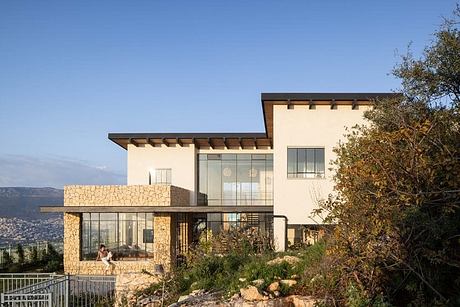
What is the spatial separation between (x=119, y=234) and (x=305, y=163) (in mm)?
10790

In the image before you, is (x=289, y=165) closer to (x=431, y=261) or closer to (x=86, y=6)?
(x=86, y=6)

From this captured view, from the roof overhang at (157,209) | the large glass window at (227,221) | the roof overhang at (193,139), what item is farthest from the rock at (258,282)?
the roof overhang at (193,139)

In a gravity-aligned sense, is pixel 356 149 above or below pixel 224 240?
above

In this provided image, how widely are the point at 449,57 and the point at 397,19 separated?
5.14ft

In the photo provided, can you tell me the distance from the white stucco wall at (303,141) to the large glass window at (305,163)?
7.0 inches

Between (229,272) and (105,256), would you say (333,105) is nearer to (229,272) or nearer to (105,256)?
(229,272)

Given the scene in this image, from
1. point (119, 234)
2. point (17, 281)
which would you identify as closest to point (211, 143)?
point (119, 234)

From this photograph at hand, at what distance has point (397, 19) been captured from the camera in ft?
46.9

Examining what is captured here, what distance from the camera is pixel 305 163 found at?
79.2ft

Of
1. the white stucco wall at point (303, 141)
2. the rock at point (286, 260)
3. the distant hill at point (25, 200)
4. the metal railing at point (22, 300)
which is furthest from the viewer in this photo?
the distant hill at point (25, 200)

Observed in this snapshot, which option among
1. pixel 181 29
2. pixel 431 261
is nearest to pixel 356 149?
pixel 431 261

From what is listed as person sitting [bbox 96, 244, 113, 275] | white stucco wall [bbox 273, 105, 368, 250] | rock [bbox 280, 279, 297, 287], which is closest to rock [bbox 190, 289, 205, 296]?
rock [bbox 280, 279, 297, 287]

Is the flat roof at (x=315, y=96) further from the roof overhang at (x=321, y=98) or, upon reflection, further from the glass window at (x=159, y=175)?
the glass window at (x=159, y=175)

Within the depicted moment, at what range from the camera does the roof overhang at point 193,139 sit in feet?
99.7
